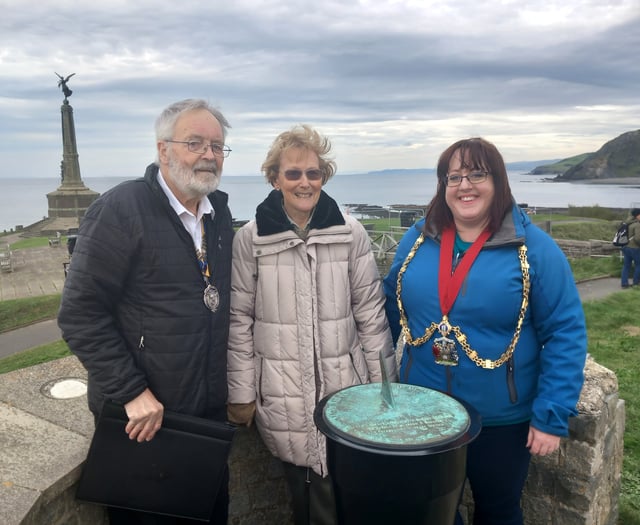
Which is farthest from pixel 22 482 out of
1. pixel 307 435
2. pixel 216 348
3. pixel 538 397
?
pixel 538 397

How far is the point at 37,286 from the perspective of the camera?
13383 mm

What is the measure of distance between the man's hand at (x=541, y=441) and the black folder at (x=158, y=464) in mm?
1318

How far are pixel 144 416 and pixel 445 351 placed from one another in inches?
52.5

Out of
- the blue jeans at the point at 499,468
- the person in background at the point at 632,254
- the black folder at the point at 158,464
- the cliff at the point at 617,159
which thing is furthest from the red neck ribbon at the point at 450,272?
the cliff at the point at 617,159

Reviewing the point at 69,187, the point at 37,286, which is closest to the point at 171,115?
the point at 37,286

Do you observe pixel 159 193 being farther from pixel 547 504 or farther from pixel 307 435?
pixel 547 504

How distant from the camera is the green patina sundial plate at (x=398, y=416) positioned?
204 centimetres

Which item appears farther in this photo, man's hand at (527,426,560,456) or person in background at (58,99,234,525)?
man's hand at (527,426,560,456)

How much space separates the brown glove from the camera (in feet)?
9.23

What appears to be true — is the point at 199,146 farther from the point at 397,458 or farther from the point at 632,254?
the point at 632,254

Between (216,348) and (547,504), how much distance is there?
6.70ft

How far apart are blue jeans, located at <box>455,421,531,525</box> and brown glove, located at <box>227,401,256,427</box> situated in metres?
1.07

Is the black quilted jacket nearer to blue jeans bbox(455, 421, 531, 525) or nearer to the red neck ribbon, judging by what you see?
the red neck ribbon

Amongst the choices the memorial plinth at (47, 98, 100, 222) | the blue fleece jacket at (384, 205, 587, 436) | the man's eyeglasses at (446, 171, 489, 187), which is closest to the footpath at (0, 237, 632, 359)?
the memorial plinth at (47, 98, 100, 222)
